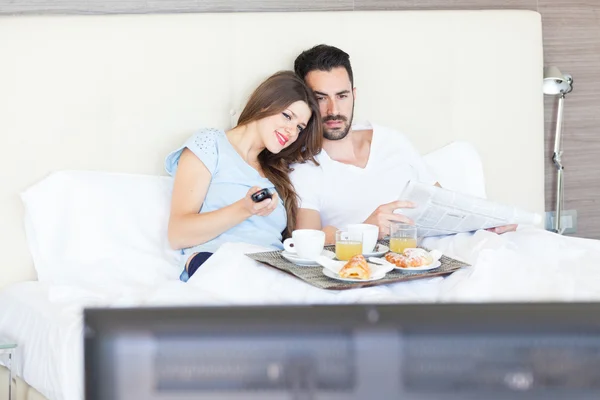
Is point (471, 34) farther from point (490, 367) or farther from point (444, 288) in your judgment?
point (490, 367)

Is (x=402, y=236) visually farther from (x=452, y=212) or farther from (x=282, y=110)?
(x=282, y=110)

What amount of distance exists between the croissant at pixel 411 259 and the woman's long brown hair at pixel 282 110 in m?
0.58

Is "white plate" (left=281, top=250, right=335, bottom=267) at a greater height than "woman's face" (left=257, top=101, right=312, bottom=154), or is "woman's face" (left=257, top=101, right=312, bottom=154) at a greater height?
"woman's face" (left=257, top=101, right=312, bottom=154)

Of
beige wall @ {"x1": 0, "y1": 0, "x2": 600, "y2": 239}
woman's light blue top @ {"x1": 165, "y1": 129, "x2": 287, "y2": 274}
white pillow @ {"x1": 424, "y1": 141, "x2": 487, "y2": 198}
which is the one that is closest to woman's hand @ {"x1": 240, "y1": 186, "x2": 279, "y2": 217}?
woman's light blue top @ {"x1": 165, "y1": 129, "x2": 287, "y2": 274}

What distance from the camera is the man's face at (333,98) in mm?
2406

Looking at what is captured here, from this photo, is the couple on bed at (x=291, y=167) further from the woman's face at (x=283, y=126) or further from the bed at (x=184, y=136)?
the bed at (x=184, y=136)

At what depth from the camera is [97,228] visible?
213cm

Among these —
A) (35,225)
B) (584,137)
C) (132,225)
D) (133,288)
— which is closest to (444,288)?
(133,288)

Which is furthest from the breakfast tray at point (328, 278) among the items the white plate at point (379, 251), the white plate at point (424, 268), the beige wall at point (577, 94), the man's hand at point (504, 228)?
the beige wall at point (577, 94)

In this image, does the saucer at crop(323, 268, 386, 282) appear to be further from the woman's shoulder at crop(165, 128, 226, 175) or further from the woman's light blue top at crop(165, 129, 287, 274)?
the woman's shoulder at crop(165, 128, 226, 175)

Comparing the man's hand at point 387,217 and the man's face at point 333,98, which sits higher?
the man's face at point 333,98

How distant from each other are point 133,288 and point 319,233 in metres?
0.53

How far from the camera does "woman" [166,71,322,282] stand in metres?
2.06

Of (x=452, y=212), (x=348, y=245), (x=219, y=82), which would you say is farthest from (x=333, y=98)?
(x=348, y=245)
